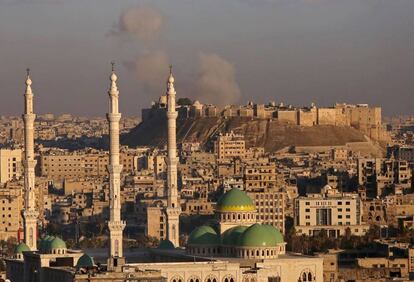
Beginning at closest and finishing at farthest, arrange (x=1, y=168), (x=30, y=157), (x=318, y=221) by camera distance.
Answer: (x=30, y=157)
(x=318, y=221)
(x=1, y=168)

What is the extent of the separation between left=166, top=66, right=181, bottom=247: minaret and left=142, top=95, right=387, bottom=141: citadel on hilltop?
282 feet

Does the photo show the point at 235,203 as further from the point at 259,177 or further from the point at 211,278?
the point at 259,177

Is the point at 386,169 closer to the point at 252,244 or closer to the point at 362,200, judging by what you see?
the point at 362,200

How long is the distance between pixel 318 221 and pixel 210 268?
30758 millimetres

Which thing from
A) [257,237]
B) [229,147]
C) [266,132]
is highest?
[266,132]

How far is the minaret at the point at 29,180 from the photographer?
71875 millimetres

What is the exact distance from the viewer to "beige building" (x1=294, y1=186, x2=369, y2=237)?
3718 inches

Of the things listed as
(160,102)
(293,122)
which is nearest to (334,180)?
(293,122)

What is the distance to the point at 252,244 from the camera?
67.2 m

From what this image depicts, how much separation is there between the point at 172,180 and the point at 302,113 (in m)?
89.5

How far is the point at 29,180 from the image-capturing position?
72438 mm

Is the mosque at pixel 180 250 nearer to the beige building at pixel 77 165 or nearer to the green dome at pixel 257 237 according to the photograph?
the green dome at pixel 257 237

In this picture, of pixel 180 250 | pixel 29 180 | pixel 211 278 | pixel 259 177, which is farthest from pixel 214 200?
pixel 211 278

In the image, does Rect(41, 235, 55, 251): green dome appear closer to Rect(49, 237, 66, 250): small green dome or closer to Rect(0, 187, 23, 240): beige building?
Rect(49, 237, 66, 250): small green dome
